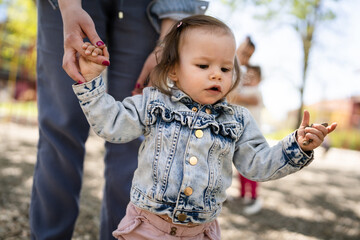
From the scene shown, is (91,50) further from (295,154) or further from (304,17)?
(304,17)

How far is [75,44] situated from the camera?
1.12 meters

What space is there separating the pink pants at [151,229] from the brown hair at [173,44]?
481 mm

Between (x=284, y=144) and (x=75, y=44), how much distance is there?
839 mm

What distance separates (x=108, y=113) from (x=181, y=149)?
29 centimetres

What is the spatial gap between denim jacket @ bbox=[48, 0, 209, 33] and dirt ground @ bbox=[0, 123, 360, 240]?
1.55m

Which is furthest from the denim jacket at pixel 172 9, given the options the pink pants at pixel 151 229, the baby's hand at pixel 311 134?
the pink pants at pixel 151 229

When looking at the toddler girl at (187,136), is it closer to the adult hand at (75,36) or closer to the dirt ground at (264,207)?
the adult hand at (75,36)

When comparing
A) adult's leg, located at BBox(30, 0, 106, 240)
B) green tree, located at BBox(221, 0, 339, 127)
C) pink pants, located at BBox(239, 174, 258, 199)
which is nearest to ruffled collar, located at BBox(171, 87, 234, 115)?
adult's leg, located at BBox(30, 0, 106, 240)

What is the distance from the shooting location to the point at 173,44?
52.4 inches

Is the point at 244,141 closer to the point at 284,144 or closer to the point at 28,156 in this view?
the point at 284,144

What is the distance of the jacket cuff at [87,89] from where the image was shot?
1107 millimetres

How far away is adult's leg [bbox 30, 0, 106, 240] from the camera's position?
5.08 ft

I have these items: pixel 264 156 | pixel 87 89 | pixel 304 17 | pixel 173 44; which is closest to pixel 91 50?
pixel 87 89

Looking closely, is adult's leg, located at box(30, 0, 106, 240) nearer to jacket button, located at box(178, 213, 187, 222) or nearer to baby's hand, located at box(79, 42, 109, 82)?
baby's hand, located at box(79, 42, 109, 82)
